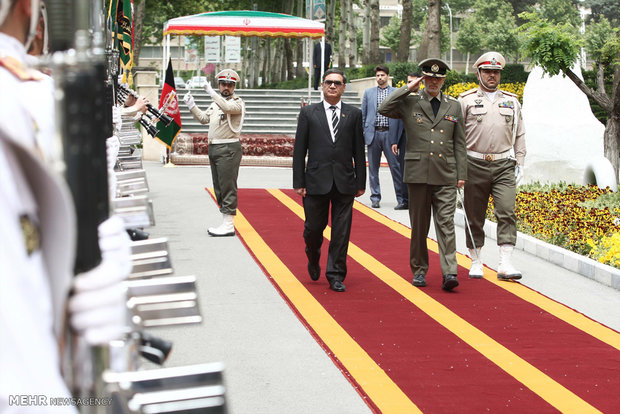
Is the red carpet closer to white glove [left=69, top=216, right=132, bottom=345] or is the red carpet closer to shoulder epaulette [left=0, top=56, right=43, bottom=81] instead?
white glove [left=69, top=216, right=132, bottom=345]

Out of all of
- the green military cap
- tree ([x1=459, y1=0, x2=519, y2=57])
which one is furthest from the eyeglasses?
tree ([x1=459, y1=0, x2=519, y2=57])

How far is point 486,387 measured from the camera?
229 inches

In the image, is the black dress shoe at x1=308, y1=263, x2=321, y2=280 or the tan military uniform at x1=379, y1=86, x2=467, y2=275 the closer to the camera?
the tan military uniform at x1=379, y1=86, x2=467, y2=275

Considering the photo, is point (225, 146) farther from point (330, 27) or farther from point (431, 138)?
point (330, 27)

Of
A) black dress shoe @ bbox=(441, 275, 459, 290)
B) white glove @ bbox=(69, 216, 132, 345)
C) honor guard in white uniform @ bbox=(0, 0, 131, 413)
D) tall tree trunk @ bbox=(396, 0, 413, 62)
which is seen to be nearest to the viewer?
honor guard in white uniform @ bbox=(0, 0, 131, 413)

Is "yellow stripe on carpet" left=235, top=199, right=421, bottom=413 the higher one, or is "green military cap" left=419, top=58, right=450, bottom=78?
"green military cap" left=419, top=58, right=450, bottom=78

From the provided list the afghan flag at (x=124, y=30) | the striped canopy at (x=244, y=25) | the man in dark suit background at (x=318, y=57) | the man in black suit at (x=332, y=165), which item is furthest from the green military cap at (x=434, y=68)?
the man in dark suit background at (x=318, y=57)

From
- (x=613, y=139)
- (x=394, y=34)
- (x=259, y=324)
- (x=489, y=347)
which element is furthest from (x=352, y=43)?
(x=394, y=34)

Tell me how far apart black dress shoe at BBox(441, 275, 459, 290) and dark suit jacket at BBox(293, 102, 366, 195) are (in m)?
1.17

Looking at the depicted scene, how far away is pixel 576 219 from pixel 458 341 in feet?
14.6

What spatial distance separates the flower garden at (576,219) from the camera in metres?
10.1

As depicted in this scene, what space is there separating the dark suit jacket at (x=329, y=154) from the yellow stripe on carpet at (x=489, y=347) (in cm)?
111

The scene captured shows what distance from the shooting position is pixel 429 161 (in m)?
9.08

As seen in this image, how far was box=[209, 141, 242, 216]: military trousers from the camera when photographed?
12.0m
